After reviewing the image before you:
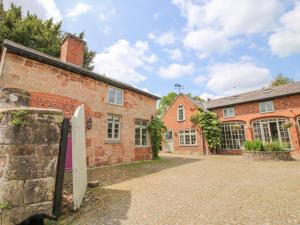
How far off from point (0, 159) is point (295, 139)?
58.5 feet

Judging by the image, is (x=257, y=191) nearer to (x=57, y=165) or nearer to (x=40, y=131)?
(x=57, y=165)

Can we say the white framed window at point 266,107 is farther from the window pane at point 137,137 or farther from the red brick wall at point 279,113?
the window pane at point 137,137

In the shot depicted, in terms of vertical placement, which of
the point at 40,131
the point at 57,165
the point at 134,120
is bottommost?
the point at 57,165

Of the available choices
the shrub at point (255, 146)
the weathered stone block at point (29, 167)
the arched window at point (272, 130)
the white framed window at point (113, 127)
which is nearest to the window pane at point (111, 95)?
the white framed window at point (113, 127)

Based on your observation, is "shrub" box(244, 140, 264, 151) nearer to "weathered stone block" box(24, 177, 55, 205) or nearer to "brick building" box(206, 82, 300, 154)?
"brick building" box(206, 82, 300, 154)

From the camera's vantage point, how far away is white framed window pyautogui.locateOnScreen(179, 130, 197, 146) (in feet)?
61.5

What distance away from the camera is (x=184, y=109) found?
20.1m

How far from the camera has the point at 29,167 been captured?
3.08 meters

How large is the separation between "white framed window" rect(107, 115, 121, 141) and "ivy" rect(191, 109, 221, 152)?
10.2 metres

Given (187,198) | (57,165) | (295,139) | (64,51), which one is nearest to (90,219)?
(57,165)

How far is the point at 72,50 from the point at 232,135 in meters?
15.8

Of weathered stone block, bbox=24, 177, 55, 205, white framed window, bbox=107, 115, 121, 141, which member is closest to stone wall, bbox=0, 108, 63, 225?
weathered stone block, bbox=24, 177, 55, 205

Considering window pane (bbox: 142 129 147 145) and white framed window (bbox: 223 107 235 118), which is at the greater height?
white framed window (bbox: 223 107 235 118)

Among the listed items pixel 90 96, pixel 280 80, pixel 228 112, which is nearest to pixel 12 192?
pixel 90 96
